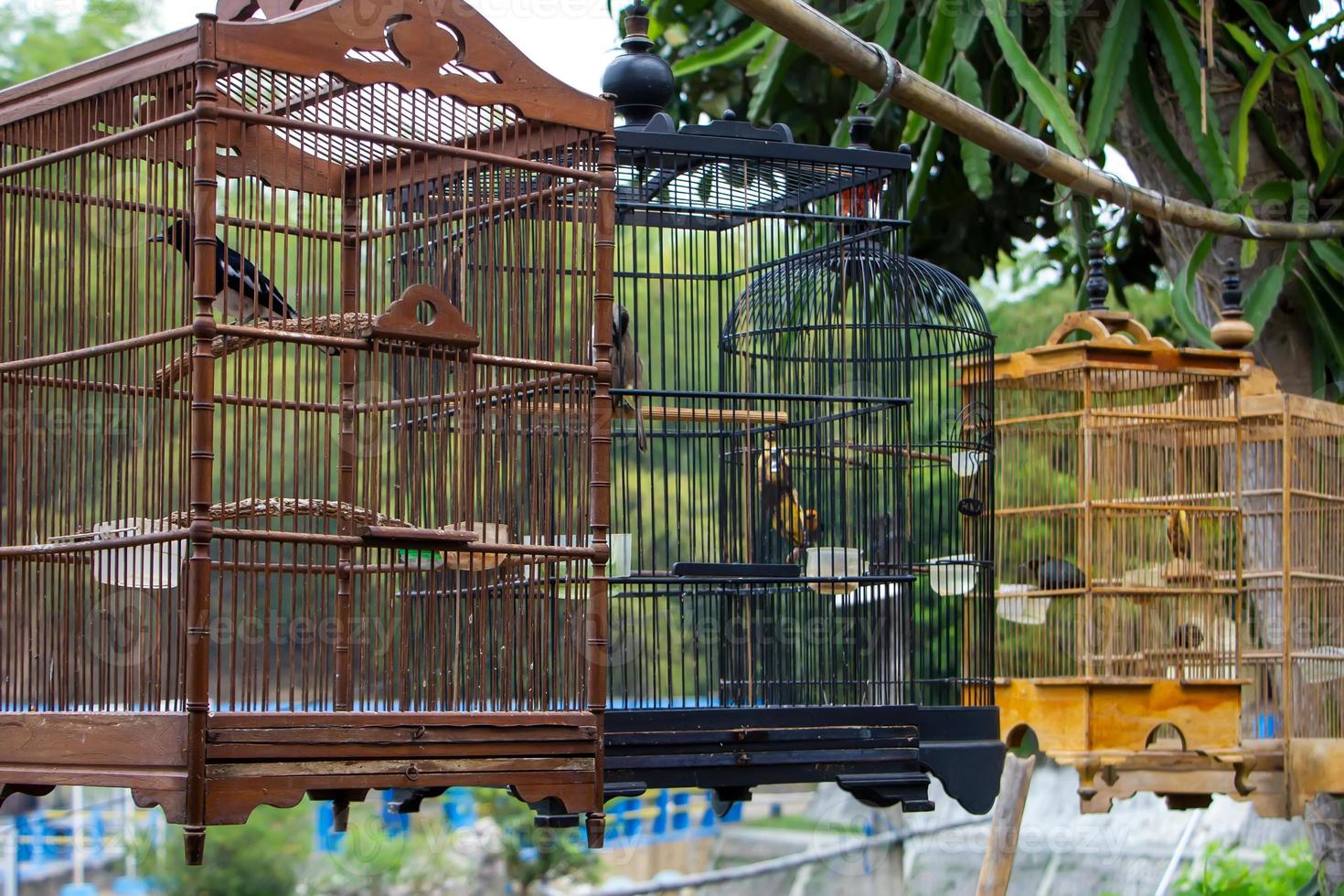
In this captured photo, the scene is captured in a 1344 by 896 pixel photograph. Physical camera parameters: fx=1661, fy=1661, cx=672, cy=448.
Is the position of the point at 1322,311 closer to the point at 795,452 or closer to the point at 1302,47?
the point at 1302,47

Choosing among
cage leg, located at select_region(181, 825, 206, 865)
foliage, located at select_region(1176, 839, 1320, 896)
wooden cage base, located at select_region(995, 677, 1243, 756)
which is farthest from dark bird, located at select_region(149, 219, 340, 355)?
foliage, located at select_region(1176, 839, 1320, 896)

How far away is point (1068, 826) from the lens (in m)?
21.4

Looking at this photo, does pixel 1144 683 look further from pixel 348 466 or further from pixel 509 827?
pixel 509 827

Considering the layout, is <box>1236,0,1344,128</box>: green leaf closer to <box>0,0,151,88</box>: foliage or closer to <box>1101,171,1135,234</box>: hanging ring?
<box>1101,171,1135,234</box>: hanging ring

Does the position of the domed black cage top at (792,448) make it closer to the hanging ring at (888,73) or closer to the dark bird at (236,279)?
the hanging ring at (888,73)

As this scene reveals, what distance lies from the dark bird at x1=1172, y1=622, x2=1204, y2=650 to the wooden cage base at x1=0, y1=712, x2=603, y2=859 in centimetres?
419

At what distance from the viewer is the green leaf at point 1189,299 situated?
8.99 metres

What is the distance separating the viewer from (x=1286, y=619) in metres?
8.54

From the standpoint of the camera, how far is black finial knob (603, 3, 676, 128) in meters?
6.23

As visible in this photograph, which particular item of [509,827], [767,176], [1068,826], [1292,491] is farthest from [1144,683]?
[1068,826]

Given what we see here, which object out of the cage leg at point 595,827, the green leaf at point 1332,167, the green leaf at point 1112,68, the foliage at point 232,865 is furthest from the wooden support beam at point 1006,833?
the foliage at point 232,865

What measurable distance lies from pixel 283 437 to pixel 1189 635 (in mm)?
5162

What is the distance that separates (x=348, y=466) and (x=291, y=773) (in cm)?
Answer: 170

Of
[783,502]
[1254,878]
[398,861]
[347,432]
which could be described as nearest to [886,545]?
[783,502]
